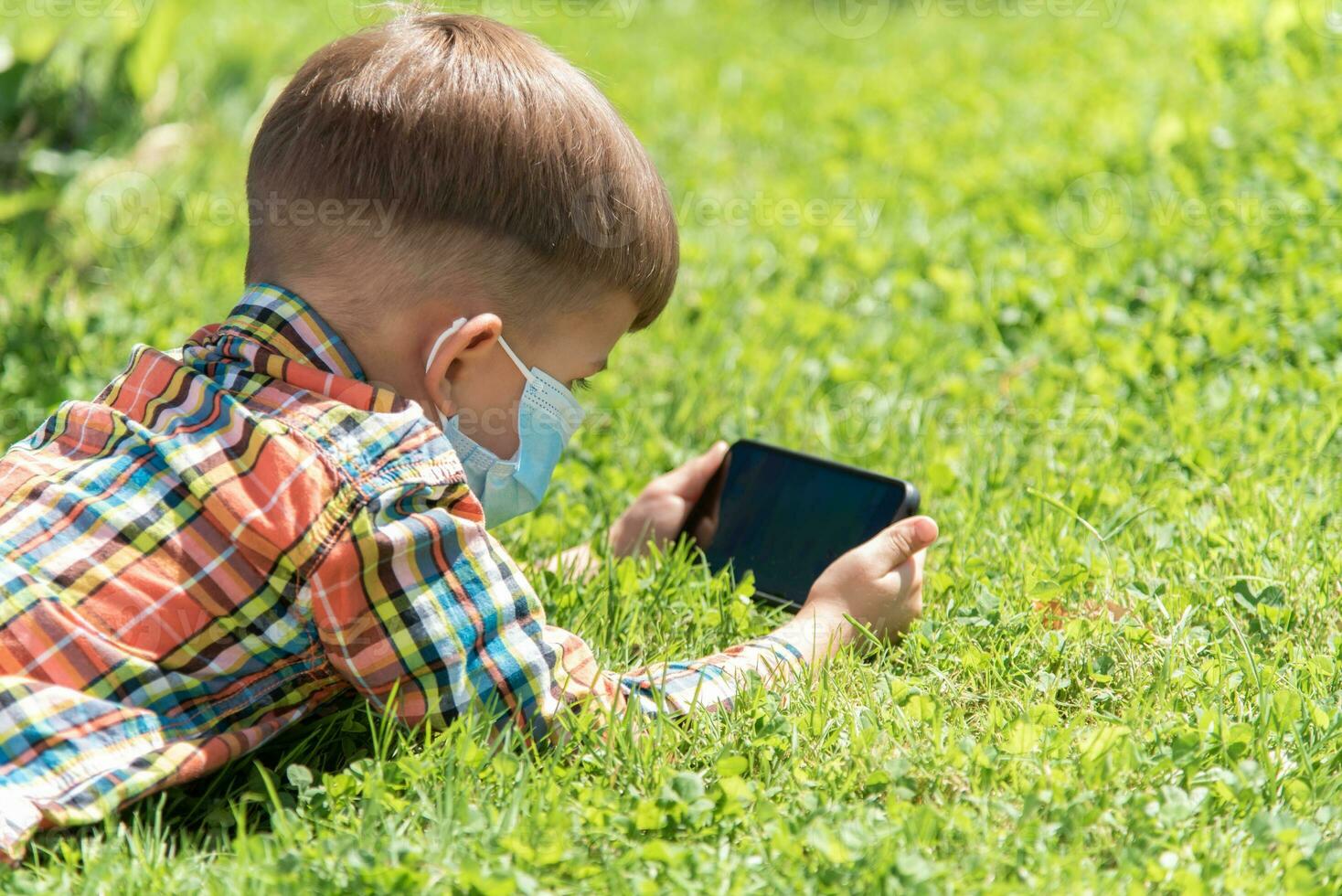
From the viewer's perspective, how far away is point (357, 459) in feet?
6.50

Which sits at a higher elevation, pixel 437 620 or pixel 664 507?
pixel 437 620

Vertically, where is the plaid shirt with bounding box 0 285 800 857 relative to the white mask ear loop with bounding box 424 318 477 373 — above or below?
below

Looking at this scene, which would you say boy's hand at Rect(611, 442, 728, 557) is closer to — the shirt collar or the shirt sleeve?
the shirt sleeve

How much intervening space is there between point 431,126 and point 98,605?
861 mm

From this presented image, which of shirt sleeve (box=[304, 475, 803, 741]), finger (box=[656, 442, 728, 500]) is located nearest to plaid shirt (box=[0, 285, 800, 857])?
shirt sleeve (box=[304, 475, 803, 741])

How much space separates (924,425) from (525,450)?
137cm

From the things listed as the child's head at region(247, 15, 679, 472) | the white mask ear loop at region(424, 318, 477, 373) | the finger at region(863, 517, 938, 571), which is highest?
the child's head at region(247, 15, 679, 472)

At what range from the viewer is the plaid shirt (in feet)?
6.31

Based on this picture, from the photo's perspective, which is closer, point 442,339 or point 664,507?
point 442,339

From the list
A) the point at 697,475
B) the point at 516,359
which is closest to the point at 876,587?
the point at 697,475

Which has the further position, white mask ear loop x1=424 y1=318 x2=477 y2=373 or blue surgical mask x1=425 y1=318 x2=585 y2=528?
blue surgical mask x1=425 y1=318 x2=585 y2=528

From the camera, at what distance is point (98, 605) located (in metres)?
1.96

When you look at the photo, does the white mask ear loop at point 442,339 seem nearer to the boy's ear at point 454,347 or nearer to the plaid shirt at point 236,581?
the boy's ear at point 454,347

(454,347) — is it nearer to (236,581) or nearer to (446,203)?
(446,203)
